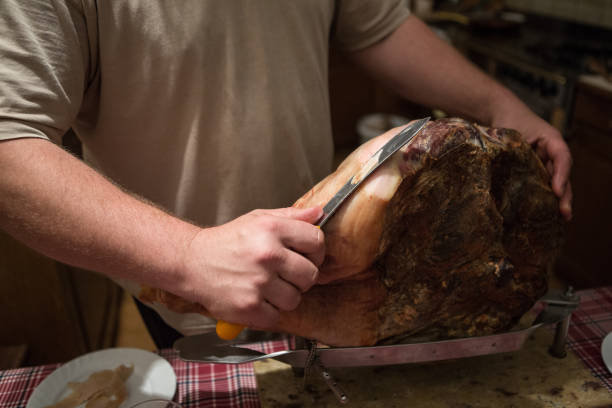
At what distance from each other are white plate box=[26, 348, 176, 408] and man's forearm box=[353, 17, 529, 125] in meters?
0.87

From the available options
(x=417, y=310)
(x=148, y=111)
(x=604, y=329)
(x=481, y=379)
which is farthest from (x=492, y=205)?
(x=148, y=111)

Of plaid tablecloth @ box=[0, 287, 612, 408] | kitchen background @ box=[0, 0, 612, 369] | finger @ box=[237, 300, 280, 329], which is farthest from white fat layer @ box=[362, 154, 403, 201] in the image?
kitchen background @ box=[0, 0, 612, 369]

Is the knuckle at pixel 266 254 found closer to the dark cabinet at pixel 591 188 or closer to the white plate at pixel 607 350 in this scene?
the white plate at pixel 607 350

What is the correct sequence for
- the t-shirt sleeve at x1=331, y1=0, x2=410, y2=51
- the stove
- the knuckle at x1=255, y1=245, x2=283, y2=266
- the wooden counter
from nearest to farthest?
the knuckle at x1=255, y1=245, x2=283, y2=266 < the wooden counter < the t-shirt sleeve at x1=331, y1=0, x2=410, y2=51 < the stove

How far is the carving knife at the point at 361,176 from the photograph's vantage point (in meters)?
0.76

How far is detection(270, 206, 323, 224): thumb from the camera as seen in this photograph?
2.47ft

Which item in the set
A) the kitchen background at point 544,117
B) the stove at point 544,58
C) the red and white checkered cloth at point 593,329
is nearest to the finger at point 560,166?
the red and white checkered cloth at point 593,329

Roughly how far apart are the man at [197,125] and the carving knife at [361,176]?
3cm

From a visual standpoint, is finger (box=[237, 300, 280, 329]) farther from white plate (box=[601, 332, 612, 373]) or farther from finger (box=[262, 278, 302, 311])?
white plate (box=[601, 332, 612, 373])

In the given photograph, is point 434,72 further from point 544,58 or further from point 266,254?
point 544,58

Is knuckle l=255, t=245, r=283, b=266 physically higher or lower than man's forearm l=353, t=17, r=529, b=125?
lower

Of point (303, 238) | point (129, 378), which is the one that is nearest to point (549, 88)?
point (303, 238)

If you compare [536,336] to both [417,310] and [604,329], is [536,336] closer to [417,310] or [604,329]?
[604,329]

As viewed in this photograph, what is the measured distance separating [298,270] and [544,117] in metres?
2.19
